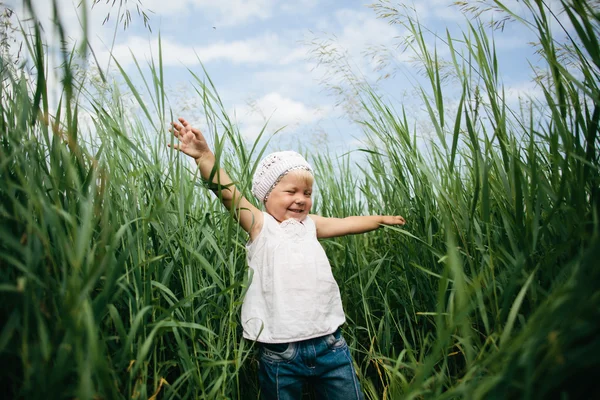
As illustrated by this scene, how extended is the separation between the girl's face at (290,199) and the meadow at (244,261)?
0.75ft

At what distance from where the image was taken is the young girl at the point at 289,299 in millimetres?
1704

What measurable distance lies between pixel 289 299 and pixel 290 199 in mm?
480

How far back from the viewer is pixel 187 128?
189 centimetres

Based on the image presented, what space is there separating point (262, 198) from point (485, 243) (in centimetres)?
99

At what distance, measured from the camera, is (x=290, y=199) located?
2018mm

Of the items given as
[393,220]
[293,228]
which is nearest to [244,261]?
[293,228]

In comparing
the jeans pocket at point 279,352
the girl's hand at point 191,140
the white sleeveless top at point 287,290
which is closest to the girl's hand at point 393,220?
the white sleeveless top at point 287,290

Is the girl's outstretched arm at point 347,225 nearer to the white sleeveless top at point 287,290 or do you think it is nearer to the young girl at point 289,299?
the young girl at point 289,299

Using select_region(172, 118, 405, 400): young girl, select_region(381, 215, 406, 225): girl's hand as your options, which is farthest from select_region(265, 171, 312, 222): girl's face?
select_region(381, 215, 406, 225): girl's hand

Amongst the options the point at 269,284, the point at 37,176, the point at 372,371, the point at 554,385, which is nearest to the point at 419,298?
the point at 372,371

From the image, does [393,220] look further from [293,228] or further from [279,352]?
[279,352]

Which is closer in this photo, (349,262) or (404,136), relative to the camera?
(404,136)

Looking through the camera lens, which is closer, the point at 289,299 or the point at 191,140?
the point at 289,299

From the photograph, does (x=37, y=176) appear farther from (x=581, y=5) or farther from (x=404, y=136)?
(x=581, y=5)
